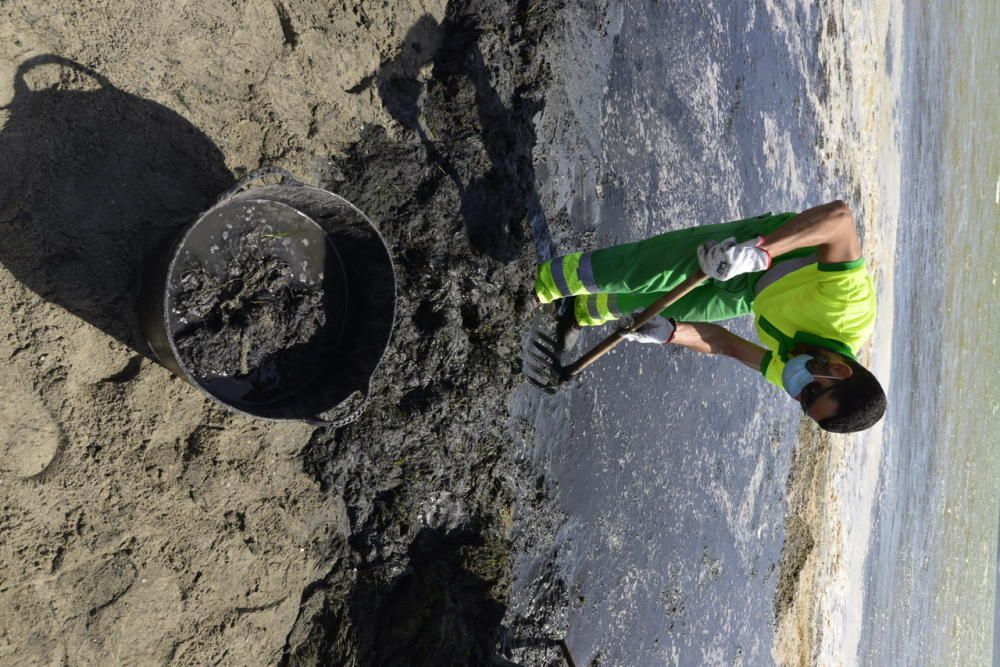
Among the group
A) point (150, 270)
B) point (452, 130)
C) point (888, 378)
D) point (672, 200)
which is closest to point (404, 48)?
point (452, 130)

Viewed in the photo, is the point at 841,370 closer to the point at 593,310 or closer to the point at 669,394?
the point at 593,310

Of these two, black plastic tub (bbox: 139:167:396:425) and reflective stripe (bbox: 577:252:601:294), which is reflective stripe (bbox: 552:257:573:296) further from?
black plastic tub (bbox: 139:167:396:425)

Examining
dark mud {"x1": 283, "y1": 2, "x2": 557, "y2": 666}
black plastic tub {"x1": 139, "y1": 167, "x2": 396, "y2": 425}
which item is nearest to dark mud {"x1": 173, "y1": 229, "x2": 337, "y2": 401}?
black plastic tub {"x1": 139, "y1": 167, "x2": 396, "y2": 425}

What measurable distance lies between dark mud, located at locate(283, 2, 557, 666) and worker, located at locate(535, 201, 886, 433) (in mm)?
349

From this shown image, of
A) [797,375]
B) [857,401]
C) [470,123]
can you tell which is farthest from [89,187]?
[857,401]

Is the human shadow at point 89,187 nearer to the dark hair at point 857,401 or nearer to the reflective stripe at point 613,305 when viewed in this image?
the reflective stripe at point 613,305

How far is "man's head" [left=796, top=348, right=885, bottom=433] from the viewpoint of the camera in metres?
2.16

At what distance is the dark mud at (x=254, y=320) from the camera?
6.55 ft

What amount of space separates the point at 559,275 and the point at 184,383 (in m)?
1.37

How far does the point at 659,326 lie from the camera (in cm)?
287

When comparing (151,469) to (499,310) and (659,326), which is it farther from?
(659,326)

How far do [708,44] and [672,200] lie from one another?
0.86m

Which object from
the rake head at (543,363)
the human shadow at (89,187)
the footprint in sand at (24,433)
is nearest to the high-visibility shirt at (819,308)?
the rake head at (543,363)

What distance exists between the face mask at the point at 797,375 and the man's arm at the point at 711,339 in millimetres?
475
